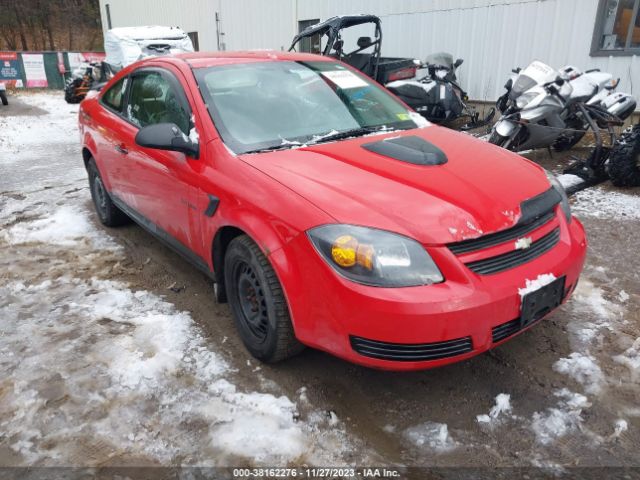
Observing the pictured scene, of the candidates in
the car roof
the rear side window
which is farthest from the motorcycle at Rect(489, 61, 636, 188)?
the rear side window

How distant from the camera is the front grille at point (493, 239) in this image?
84.8 inches

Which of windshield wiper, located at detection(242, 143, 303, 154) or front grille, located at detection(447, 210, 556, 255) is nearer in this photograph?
front grille, located at detection(447, 210, 556, 255)

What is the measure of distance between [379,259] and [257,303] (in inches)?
34.5

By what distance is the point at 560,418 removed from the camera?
2.32m

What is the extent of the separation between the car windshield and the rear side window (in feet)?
4.07

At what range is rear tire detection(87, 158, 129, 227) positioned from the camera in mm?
4754

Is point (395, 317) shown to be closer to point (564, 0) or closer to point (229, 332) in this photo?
point (229, 332)

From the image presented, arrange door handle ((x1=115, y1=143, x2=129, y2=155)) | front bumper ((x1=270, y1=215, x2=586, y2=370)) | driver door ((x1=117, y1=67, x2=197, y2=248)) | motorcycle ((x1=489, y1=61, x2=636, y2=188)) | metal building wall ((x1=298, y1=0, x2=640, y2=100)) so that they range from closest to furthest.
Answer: front bumper ((x1=270, y1=215, x2=586, y2=370)) < driver door ((x1=117, y1=67, x2=197, y2=248)) < door handle ((x1=115, y1=143, x2=129, y2=155)) < motorcycle ((x1=489, y1=61, x2=636, y2=188)) < metal building wall ((x1=298, y1=0, x2=640, y2=100))

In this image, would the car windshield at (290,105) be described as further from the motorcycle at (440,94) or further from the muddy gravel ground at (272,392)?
the motorcycle at (440,94)

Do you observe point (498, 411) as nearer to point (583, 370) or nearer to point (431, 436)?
point (431, 436)

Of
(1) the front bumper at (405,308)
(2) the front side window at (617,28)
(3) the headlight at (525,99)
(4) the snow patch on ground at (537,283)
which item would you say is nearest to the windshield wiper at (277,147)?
(1) the front bumper at (405,308)

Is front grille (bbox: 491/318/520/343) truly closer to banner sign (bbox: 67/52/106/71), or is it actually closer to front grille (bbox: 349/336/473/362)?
front grille (bbox: 349/336/473/362)

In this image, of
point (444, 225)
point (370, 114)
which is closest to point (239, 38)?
point (370, 114)

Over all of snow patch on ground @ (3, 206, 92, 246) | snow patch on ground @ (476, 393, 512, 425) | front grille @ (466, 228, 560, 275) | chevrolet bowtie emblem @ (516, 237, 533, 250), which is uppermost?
chevrolet bowtie emblem @ (516, 237, 533, 250)
